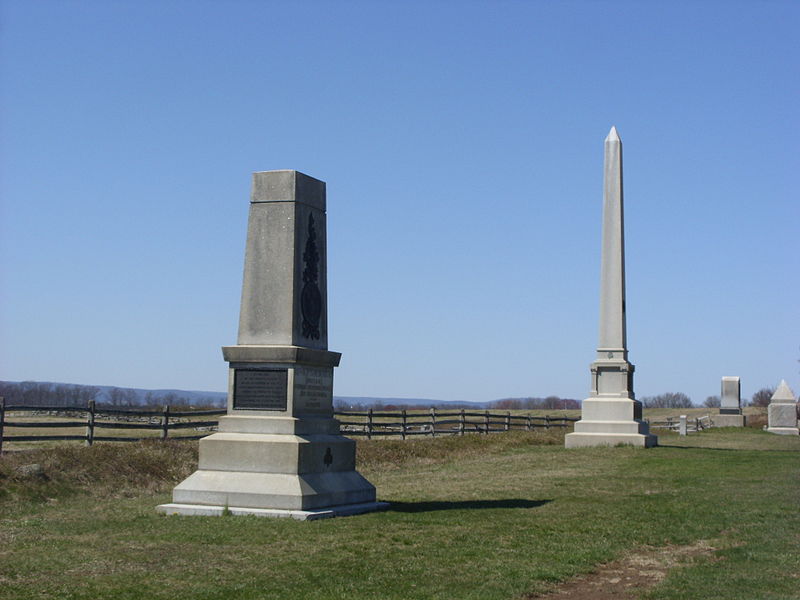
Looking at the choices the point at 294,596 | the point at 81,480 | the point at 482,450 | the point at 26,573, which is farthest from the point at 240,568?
the point at 482,450

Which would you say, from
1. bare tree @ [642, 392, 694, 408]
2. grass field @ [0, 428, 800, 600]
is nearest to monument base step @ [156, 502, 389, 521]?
grass field @ [0, 428, 800, 600]

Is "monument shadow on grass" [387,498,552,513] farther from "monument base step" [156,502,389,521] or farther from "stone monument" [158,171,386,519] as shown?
"monument base step" [156,502,389,521]

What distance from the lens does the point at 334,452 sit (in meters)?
14.3

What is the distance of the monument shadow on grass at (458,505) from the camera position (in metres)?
14.5

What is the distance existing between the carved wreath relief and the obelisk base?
15.7 meters

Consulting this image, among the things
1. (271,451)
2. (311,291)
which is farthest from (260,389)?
(311,291)

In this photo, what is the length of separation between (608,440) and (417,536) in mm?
17687

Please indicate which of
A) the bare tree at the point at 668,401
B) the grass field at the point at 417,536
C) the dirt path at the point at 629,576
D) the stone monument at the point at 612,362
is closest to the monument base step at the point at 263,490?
the grass field at the point at 417,536

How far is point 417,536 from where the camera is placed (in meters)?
11.6

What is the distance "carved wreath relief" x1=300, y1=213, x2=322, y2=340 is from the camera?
14227 mm

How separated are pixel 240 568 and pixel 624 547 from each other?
15.2 ft

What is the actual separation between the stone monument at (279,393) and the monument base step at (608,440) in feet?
49.5

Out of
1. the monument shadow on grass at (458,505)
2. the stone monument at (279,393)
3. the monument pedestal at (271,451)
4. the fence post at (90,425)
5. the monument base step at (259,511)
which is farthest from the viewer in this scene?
the fence post at (90,425)

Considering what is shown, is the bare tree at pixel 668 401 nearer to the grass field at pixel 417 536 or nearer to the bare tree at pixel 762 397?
the bare tree at pixel 762 397
